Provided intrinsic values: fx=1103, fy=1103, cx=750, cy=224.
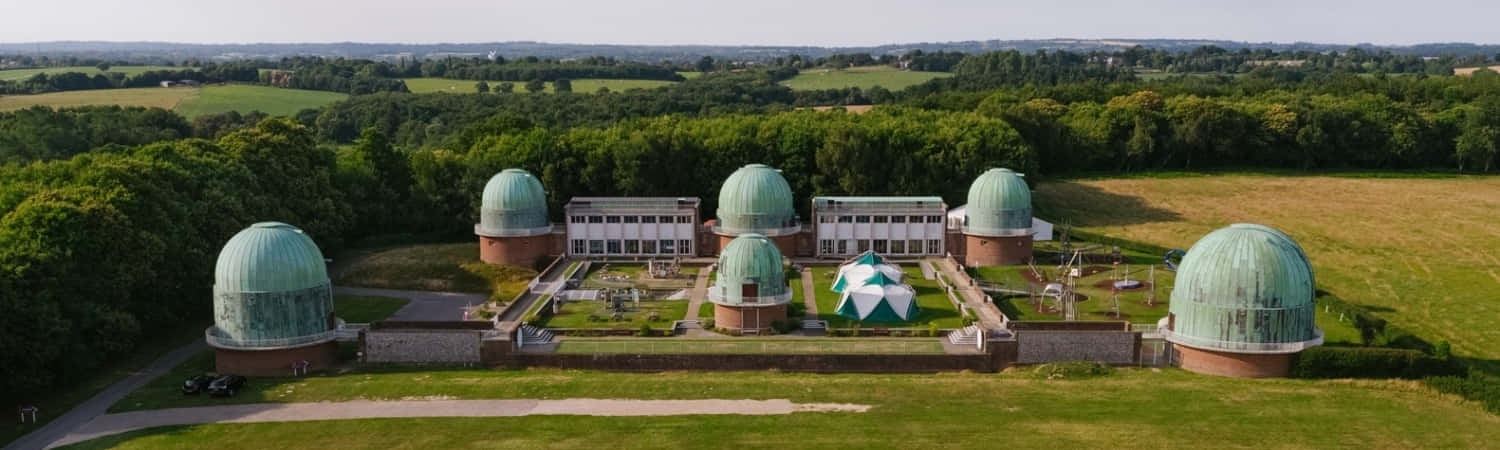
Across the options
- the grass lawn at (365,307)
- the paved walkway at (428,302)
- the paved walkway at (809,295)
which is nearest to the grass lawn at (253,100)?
the paved walkway at (428,302)

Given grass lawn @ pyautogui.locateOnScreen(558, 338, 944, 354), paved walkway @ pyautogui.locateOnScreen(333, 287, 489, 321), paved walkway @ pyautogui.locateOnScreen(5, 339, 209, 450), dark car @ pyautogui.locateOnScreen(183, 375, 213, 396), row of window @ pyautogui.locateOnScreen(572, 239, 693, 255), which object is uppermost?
row of window @ pyautogui.locateOnScreen(572, 239, 693, 255)

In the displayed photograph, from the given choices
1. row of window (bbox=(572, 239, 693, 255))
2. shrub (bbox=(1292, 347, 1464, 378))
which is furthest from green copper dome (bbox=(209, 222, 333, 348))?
shrub (bbox=(1292, 347, 1464, 378))

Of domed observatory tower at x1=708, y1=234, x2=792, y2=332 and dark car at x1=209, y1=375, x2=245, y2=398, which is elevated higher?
domed observatory tower at x1=708, y1=234, x2=792, y2=332

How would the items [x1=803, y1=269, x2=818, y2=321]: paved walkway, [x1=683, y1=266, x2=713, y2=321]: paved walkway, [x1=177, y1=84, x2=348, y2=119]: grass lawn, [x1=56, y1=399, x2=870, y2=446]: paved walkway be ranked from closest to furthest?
[x1=56, y1=399, x2=870, y2=446]: paved walkway < [x1=803, y1=269, x2=818, y2=321]: paved walkway < [x1=683, y1=266, x2=713, y2=321]: paved walkway < [x1=177, y1=84, x2=348, y2=119]: grass lawn

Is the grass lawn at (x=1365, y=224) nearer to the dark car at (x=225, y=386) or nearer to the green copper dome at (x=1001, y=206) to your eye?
the green copper dome at (x=1001, y=206)

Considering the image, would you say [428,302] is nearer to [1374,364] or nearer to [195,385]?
[195,385]

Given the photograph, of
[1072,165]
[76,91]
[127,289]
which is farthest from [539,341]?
[76,91]

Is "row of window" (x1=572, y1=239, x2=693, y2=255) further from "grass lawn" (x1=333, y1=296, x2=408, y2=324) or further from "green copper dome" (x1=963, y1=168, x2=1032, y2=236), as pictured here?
"green copper dome" (x1=963, y1=168, x2=1032, y2=236)

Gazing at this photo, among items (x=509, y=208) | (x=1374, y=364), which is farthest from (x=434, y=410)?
(x=1374, y=364)
